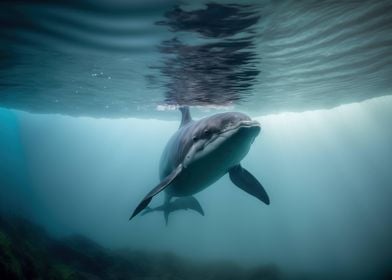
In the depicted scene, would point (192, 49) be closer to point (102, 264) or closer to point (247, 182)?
point (247, 182)

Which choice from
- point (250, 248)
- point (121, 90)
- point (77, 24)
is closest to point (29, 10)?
point (77, 24)

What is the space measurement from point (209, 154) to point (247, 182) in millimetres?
2370

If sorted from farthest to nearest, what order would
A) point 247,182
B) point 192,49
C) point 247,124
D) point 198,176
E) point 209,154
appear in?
1. point 192,49
2. point 247,182
3. point 198,176
4. point 209,154
5. point 247,124

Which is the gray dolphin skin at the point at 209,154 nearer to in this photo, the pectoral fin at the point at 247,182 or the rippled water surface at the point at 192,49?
the pectoral fin at the point at 247,182

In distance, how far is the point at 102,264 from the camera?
1812cm

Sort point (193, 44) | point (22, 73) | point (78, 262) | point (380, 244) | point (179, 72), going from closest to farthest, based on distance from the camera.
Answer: point (193, 44) < point (179, 72) < point (22, 73) < point (78, 262) < point (380, 244)

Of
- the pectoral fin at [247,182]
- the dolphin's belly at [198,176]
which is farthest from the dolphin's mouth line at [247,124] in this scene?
the pectoral fin at [247,182]

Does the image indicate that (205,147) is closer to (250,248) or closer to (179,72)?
(179,72)

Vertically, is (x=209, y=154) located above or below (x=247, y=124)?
below

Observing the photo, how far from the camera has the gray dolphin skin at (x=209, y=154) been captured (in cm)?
686

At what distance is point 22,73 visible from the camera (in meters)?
16.5

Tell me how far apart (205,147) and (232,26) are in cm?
501

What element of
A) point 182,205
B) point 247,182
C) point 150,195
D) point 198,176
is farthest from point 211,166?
point 182,205

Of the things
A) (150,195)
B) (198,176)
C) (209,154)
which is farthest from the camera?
(198,176)
